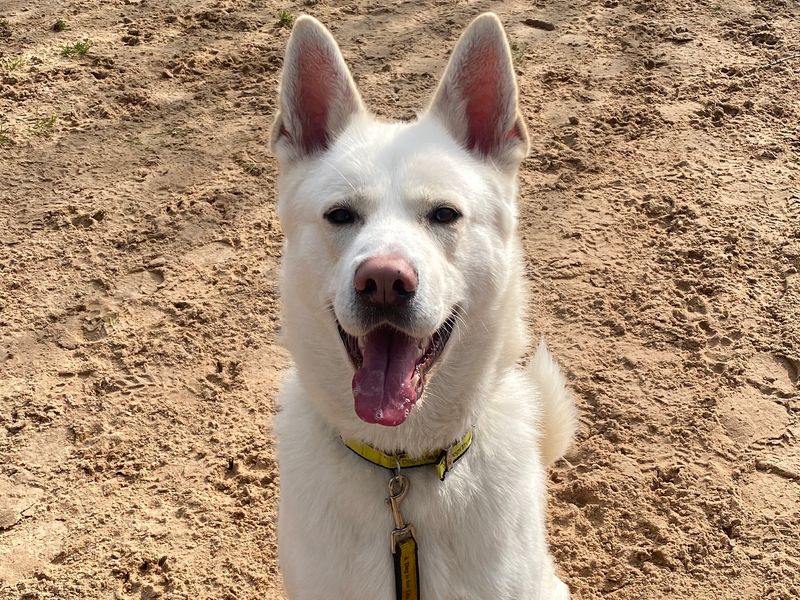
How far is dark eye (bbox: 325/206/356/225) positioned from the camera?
237 cm

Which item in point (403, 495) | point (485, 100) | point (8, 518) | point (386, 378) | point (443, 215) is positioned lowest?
point (8, 518)

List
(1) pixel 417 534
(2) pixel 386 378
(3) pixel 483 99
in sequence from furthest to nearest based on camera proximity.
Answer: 1. (3) pixel 483 99
2. (1) pixel 417 534
3. (2) pixel 386 378

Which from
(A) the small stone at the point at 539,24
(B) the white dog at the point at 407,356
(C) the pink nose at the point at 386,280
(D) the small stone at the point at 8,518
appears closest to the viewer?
(C) the pink nose at the point at 386,280

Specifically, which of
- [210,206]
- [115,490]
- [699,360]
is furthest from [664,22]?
[115,490]

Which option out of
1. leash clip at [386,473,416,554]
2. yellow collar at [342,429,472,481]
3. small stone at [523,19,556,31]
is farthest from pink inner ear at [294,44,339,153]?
small stone at [523,19,556,31]

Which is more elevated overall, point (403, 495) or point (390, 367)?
point (390, 367)

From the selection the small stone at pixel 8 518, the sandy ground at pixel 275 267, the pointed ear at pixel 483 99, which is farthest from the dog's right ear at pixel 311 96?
the small stone at pixel 8 518

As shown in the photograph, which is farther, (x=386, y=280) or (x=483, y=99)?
(x=483, y=99)

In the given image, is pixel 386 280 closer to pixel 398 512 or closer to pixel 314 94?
pixel 398 512

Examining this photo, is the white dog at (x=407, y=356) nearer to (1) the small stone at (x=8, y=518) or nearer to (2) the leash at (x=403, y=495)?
(2) the leash at (x=403, y=495)

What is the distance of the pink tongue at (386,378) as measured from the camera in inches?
83.6

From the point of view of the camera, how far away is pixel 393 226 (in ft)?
7.45

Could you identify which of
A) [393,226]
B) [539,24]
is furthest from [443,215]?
[539,24]

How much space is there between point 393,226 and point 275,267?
7.29ft
